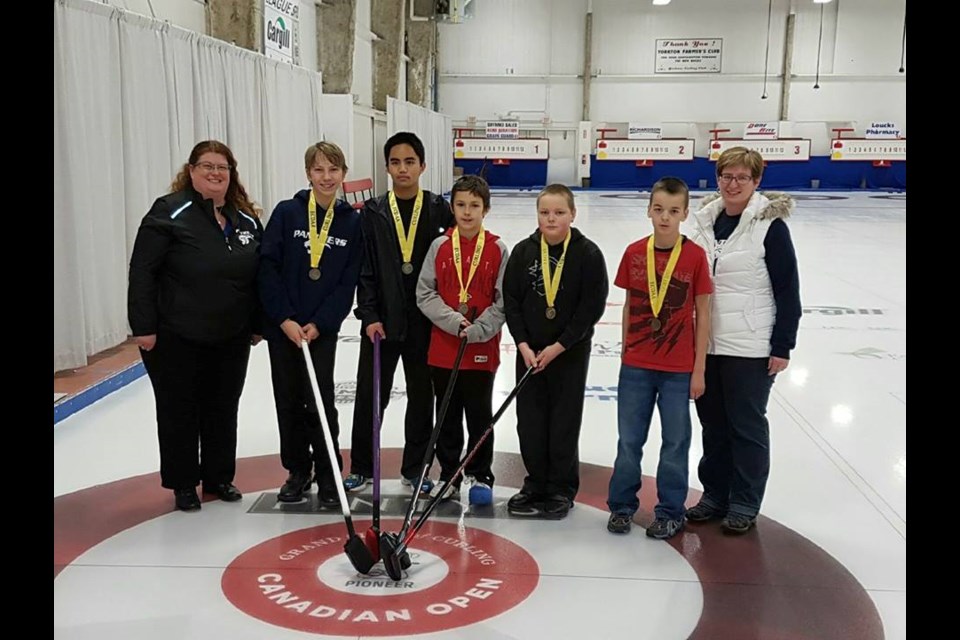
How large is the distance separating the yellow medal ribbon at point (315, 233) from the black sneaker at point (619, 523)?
1.50 meters

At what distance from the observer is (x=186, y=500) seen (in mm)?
3441

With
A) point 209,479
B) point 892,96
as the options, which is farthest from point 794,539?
point 892,96

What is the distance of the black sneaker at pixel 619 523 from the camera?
3.25 m

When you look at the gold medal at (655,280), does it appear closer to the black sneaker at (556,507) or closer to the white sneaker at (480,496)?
the black sneaker at (556,507)

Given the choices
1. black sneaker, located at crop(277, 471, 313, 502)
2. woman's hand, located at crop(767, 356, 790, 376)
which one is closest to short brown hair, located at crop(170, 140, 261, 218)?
black sneaker, located at crop(277, 471, 313, 502)

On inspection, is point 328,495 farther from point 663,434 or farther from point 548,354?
point 663,434

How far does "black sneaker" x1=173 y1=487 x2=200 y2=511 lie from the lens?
3438 millimetres

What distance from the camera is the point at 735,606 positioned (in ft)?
8.81

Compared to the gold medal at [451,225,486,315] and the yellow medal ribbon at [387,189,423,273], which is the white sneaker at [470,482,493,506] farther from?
the yellow medal ribbon at [387,189,423,273]

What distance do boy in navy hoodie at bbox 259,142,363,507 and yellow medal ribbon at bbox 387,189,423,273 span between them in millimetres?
156

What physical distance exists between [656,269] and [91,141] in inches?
159

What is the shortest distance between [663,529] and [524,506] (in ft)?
1.84

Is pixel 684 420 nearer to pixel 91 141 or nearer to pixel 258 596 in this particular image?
pixel 258 596

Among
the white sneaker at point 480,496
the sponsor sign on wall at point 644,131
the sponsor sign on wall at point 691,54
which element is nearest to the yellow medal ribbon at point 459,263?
the white sneaker at point 480,496
